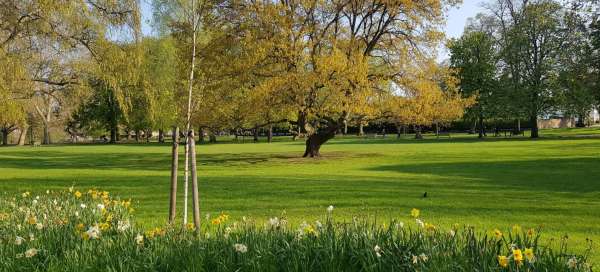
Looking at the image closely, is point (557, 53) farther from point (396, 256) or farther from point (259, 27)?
point (396, 256)

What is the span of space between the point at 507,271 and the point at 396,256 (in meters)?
0.78

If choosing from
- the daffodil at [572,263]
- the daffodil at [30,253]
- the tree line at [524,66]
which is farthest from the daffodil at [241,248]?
the tree line at [524,66]

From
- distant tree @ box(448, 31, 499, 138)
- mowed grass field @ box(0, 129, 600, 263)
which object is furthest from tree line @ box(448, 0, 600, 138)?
mowed grass field @ box(0, 129, 600, 263)

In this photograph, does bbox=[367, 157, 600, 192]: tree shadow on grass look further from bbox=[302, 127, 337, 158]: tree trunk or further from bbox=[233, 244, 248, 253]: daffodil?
bbox=[233, 244, 248, 253]: daffodil

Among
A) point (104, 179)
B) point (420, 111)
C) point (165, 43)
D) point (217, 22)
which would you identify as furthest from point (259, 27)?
point (165, 43)

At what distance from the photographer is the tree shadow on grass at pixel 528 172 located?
13.3 meters

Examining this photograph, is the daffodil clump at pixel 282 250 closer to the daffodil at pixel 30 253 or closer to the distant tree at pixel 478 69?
the daffodil at pixel 30 253

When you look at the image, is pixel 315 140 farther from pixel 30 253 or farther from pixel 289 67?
pixel 30 253

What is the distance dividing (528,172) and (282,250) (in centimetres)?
1483

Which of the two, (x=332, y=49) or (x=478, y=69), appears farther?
(x=478, y=69)

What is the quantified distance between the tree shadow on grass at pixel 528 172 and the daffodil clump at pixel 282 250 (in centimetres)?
965

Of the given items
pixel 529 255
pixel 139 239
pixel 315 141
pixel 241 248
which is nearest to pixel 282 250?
pixel 241 248

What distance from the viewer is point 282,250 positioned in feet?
13.4

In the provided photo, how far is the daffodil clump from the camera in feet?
12.0
